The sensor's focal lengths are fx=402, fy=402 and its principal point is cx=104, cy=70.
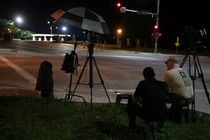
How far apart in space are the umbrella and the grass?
1.97m

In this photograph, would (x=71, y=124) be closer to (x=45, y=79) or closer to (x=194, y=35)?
(x=45, y=79)

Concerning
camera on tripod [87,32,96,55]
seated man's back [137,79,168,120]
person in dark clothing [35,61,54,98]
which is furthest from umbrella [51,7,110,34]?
seated man's back [137,79,168,120]

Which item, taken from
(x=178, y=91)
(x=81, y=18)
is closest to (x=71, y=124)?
(x=178, y=91)

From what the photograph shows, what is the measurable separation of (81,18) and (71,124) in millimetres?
3187

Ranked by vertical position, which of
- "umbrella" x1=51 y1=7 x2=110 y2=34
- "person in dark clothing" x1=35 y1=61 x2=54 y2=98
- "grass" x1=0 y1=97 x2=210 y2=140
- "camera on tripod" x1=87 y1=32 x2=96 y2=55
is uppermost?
"umbrella" x1=51 y1=7 x2=110 y2=34

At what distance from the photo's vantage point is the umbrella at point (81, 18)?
9.94 metres

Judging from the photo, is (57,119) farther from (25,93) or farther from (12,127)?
(25,93)

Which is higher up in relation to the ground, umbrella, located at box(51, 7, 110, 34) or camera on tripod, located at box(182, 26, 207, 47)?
umbrella, located at box(51, 7, 110, 34)

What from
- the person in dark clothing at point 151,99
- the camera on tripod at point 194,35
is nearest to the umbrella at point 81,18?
the camera on tripod at point 194,35

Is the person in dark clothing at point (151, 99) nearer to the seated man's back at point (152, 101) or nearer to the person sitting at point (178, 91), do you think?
the seated man's back at point (152, 101)

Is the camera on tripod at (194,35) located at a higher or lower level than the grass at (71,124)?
higher

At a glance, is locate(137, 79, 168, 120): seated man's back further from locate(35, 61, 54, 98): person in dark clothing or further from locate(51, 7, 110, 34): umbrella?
locate(35, 61, 54, 98): person in dark clothing

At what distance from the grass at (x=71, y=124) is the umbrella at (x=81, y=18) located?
1.97 metres

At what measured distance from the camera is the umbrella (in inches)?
391
